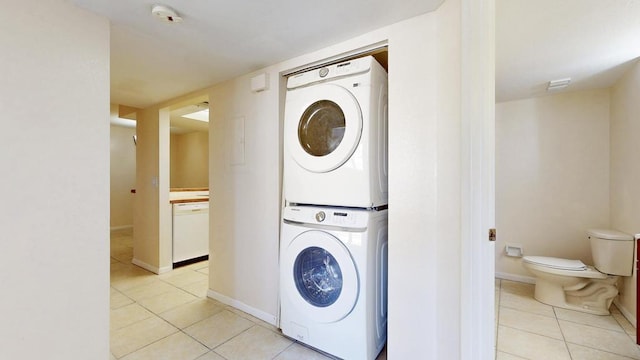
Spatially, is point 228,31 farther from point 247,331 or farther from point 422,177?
point 247,331

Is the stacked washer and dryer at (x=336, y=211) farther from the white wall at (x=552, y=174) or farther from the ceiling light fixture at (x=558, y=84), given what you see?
the white wall at (x=552, y=174)

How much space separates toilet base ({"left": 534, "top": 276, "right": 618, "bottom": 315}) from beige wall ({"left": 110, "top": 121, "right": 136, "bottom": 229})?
7.17 metres

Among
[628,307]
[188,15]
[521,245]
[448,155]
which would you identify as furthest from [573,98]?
[188,15]

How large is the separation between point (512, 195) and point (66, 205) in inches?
152

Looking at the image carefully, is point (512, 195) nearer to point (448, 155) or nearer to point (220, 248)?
point (448, 155)

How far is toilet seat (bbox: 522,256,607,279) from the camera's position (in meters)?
2.25

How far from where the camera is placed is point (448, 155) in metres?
1.32

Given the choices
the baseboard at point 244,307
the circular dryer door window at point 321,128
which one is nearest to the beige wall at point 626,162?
the circular dryer door window at point 321,128

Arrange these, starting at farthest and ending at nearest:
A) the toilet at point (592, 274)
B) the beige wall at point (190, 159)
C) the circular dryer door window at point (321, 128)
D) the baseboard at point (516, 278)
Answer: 1. the beige wall at point (190, 159)
2. the baseboard at point (516, 278)
3. the toilet at point (592, 274)
4. the circular dryer door window at point (321, 128)

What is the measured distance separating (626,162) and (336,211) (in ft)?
8.50

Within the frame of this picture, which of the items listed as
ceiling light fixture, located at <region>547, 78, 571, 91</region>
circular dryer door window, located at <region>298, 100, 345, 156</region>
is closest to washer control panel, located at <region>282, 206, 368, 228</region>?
circular dryer door window, located at <region>298, 100, 345, 156</region>

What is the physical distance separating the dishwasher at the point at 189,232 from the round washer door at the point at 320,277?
2.15 metres

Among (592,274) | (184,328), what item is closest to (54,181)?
(184,328)

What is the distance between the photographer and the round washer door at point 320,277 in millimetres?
1544
